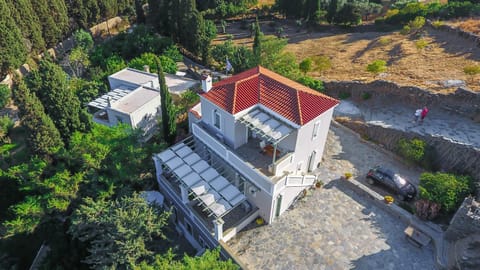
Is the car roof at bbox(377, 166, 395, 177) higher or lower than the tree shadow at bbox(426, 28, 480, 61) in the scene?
lower

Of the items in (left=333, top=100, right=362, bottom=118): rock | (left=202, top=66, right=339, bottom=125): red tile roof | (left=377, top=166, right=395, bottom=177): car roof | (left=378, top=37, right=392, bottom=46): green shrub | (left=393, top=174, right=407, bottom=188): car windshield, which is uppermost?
(left=202, top=66, right=339, bottom=125): red tile roof

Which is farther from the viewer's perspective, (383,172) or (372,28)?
(372,28)

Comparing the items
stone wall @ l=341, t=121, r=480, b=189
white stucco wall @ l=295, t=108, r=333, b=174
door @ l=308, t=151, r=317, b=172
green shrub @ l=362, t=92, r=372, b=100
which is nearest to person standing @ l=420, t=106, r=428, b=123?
stone wall @ l=341, t=121, r=480, b=189

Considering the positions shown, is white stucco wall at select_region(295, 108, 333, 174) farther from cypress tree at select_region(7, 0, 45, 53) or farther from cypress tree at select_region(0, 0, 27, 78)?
cypress tree at select_region(7, 0, 45, 53)

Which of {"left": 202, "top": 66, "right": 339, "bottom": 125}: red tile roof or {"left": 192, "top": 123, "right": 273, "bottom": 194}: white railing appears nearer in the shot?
{"left": 192, "top": 123, "right": 273, "bottom": 194}: white railing

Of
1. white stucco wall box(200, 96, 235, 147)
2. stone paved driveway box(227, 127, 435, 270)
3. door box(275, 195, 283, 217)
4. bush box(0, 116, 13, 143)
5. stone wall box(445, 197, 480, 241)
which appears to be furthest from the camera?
bush box(0, 116, 13, 143)

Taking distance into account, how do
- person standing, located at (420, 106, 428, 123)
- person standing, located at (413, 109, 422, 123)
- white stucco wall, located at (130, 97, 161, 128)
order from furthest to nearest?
white stucco wall, located at (130, 97, 161, 128) < person standing, located at (413, 109, 422, 123) < person standing, located at (420, 106, 428, 123)

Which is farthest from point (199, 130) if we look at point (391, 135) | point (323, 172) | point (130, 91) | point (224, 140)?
point (391, 135)

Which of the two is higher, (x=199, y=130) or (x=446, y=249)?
(x=199, y=130)

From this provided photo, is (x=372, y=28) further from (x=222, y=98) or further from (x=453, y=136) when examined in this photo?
(x=222, y=98)
